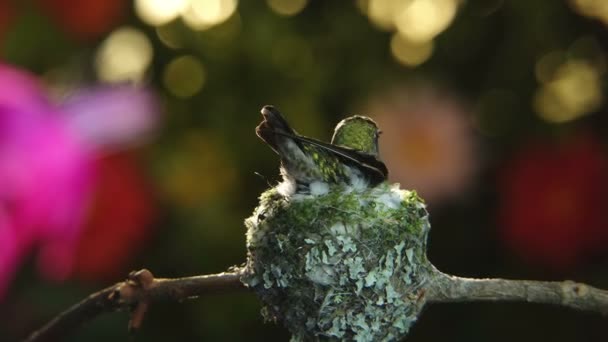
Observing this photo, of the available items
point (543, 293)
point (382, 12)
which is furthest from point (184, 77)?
point (543, 293)

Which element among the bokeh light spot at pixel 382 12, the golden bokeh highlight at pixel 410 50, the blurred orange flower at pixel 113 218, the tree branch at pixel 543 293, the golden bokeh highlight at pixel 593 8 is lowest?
the blurred orange flower at pixel 113 218

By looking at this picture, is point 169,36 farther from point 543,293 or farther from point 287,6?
point 543,293

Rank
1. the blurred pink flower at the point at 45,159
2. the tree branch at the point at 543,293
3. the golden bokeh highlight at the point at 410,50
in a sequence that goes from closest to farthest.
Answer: the tree branch at the point at 543,293 < the blurred pink flower at the point at 45,159 < the golden bokeh highlight at the point at 410,50

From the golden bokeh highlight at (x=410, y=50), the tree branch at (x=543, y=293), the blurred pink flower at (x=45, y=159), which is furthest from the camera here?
the golden bokeh highlight at (x=410, y=50)

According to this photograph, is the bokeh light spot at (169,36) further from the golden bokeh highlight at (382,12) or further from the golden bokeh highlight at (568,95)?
the golden bokeh highlight at (568,95)

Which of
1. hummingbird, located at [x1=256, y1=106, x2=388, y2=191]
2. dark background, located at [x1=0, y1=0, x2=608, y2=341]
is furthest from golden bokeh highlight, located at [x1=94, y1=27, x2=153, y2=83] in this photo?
hummingbird, located at [x1=256, y1=106, x2=388, y2=191]

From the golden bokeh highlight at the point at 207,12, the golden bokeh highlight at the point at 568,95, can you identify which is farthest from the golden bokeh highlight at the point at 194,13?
the golden bokeh highlight at the point at 568,95

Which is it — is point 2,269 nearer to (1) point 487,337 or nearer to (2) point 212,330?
(2) point 212,330
